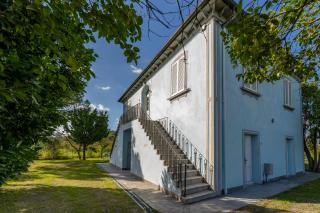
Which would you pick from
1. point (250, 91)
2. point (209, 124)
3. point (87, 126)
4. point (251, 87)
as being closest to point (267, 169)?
point (250, 91)

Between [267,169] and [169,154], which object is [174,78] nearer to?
[169,154]

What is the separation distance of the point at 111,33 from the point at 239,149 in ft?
24.3

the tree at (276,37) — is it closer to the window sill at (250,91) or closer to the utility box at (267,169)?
the window sill at (250,91)

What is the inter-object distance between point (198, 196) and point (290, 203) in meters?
2.77

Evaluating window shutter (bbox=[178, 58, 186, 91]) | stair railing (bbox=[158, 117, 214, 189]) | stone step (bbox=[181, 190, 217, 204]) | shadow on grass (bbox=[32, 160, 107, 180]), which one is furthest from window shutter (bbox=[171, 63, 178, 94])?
shadow on grass (bbox=[32, 160, 107, 180])

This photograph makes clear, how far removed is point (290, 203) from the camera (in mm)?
6379

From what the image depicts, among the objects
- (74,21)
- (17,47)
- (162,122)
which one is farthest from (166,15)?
(162,122)

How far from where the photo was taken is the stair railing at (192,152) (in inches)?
293

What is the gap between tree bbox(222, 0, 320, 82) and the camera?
327 cm

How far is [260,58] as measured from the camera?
403 cm

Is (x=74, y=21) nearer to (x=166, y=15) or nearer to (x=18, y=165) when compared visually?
(x=166, y=15)

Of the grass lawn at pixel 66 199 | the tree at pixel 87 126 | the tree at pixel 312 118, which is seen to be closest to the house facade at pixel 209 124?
the grass lawn at pixel 66 199

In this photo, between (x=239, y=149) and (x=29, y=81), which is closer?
A: (x=29, y=81)

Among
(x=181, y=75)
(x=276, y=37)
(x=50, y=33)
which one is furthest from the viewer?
(x=181, y=75)
